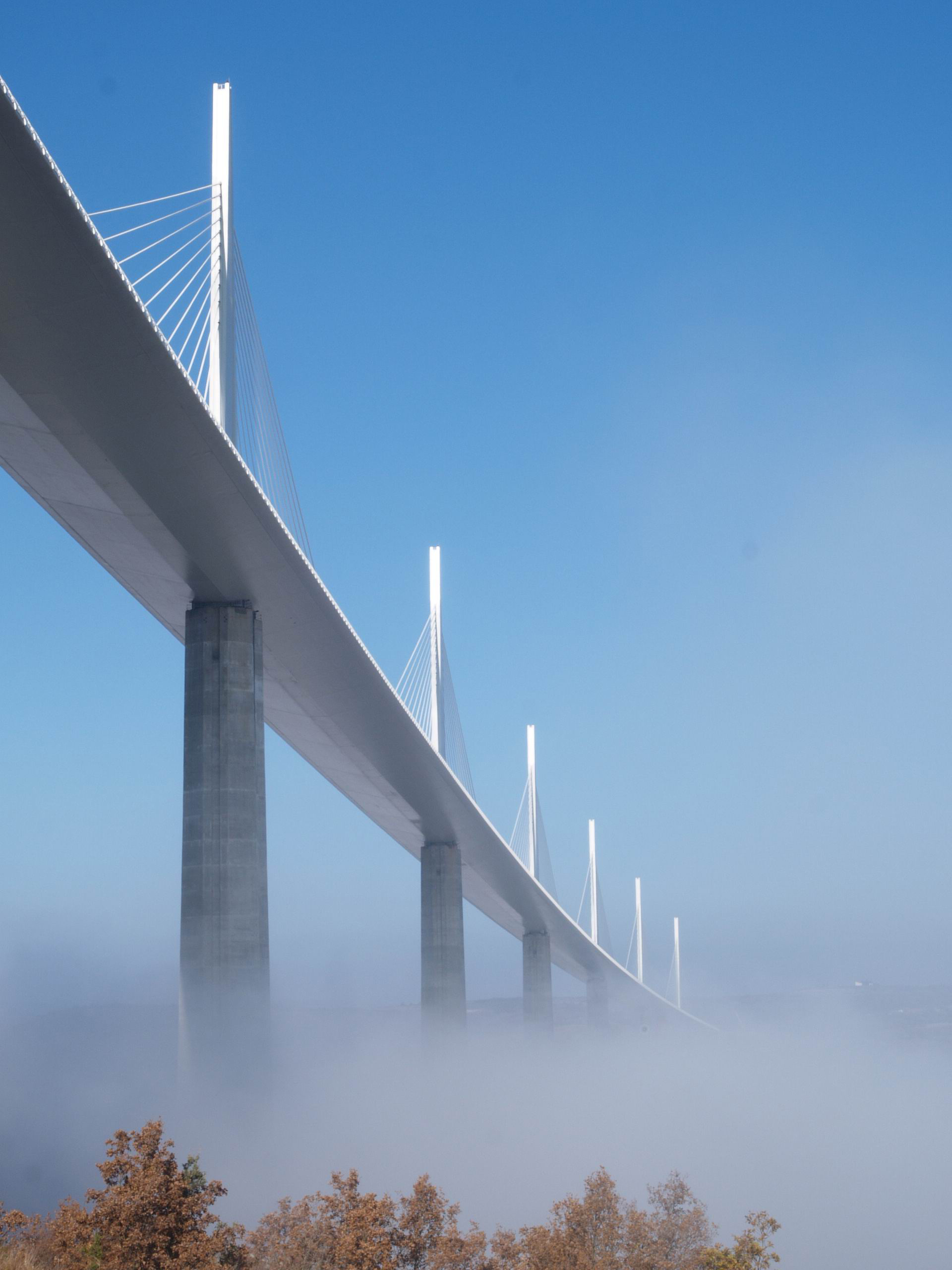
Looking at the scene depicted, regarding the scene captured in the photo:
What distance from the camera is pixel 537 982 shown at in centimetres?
6412

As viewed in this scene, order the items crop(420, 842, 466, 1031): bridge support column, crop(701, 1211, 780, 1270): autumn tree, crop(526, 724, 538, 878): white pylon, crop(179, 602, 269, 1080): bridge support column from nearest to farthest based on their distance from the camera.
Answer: crop(701, 1211, 780, 1270): autumn tree < crop(179, 602, 269, 1080): bridge support column < crop(420, 842, 466, 1031): bridge support column < crop(526, 724, 538, 878): white pylon

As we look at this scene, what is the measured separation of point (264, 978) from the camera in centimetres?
2150

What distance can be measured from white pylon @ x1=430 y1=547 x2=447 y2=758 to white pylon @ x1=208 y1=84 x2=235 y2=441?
18.5 metres

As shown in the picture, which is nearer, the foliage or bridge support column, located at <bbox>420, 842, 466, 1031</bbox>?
the foliage

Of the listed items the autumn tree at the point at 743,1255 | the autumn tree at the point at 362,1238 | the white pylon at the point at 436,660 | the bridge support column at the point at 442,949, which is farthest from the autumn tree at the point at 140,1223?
the bridge support column at the point at 442,949

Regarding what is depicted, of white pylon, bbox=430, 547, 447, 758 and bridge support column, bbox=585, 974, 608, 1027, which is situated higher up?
white pylon, bbox=430, 547, 447, 758

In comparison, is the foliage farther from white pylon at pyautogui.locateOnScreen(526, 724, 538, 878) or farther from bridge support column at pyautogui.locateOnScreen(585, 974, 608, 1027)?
bridge support column at pyautogui.locateOnScreen(585, 974, 608, 1027)

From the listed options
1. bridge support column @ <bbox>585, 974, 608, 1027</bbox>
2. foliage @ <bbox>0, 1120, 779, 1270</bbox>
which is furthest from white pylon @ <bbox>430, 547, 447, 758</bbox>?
bridge support column @ <bbox>585, 974, 608, 1027</bbox>

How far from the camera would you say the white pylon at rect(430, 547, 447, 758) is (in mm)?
37625

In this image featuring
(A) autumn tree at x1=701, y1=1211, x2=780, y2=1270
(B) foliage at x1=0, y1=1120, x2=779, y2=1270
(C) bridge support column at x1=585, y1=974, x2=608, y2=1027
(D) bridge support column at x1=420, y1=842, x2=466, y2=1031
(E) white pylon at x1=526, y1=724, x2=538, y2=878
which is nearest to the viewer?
(B) foliage at x1=0, y1=1120, x2=779, y2=1270

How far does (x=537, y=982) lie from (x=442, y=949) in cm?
2246

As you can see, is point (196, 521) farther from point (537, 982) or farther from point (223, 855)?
point (537, 982)

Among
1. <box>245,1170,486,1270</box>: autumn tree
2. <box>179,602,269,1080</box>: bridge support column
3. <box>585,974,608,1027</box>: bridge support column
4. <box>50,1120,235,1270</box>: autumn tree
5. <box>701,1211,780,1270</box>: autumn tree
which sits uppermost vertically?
<box>179,602,269,1080</box>: bridge support column

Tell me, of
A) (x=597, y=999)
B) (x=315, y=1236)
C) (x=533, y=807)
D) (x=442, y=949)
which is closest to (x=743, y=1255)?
(x=315, y=1236)
